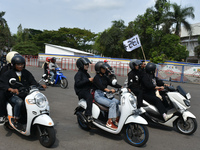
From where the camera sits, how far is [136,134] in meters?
4.09

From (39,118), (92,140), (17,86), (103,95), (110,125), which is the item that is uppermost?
(17,86)

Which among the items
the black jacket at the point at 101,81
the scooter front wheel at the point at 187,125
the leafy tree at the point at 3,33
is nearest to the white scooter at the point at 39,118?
the black jacket at the point at 101,81

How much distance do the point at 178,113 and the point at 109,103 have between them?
186cm

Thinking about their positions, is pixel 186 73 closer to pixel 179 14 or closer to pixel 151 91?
pixel 151 91

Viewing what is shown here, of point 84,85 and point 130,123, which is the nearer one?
point 130,123

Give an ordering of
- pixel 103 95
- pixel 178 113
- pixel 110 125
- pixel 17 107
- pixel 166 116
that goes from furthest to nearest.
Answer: pixel 166 116, pixel 178 113, pixel 103 95, pixel 110 125, pixel 17 107

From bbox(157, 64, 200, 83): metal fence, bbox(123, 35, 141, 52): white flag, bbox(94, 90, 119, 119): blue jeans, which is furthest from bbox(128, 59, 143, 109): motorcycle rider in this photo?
bbox(123, 35, 141, 52): white flag

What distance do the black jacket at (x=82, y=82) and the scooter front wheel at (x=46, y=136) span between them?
4.21ft

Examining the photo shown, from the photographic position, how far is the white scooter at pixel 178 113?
4837mm

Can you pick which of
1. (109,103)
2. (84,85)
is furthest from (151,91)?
(84,85)

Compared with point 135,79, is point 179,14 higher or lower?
higher

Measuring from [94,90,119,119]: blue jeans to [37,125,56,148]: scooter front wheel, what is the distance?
1246 mm

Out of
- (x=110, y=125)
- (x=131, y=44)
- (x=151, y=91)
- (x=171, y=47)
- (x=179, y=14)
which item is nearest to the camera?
(x=110, y=125)

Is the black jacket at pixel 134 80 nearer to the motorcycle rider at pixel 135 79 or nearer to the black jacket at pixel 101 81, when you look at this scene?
the motorcycle rider at pixel 135 79
